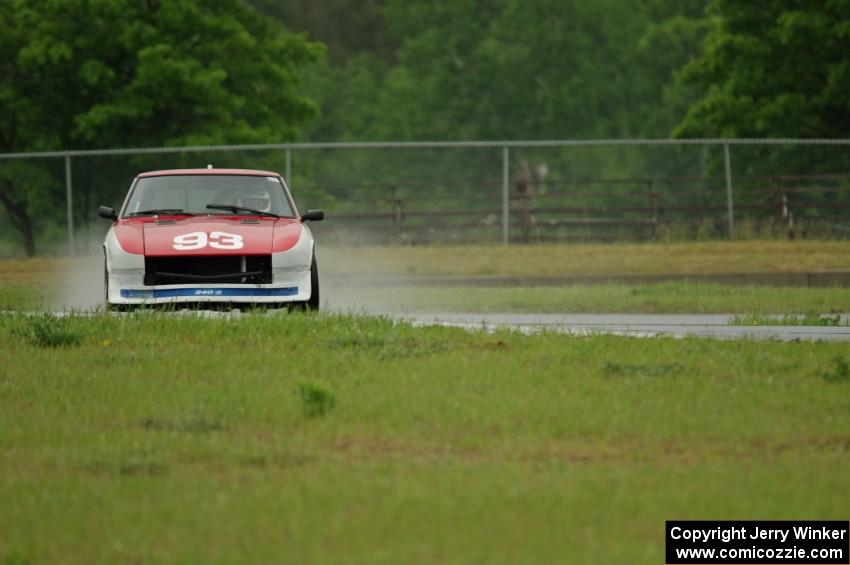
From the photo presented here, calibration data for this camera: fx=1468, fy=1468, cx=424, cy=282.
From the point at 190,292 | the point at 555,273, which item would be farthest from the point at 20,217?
the point at 190,292

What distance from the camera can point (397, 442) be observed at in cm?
750

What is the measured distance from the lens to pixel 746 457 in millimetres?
7164

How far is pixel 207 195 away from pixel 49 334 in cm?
357

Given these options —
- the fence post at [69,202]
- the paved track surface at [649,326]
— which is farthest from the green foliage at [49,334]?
the fence post at [69,202]

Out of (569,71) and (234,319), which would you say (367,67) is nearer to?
(569,71)

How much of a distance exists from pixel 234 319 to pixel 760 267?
41.1 ft

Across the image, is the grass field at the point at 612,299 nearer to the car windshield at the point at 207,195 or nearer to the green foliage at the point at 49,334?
the car windshield at the point at 207,195

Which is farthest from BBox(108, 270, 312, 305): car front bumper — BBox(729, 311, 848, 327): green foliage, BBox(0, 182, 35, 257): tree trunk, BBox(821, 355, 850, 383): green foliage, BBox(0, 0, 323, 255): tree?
BBox(0, 0, 323, 255): tree

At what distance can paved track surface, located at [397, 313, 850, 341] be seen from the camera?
12234mm

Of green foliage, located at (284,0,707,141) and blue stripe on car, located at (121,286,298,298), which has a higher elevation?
green foliage, located at (284,0,707,141)

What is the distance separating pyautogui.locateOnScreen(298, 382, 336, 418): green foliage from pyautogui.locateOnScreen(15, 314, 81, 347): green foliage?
350 cm

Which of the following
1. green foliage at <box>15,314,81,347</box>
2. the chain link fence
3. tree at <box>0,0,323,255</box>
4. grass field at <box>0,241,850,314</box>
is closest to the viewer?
green foliage at <box>15,314,81,347</box>

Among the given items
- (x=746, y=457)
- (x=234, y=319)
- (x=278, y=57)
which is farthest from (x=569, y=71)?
(x=746, y=457)

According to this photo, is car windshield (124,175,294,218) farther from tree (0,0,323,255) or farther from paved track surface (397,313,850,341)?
tree (0,0,323,255)
